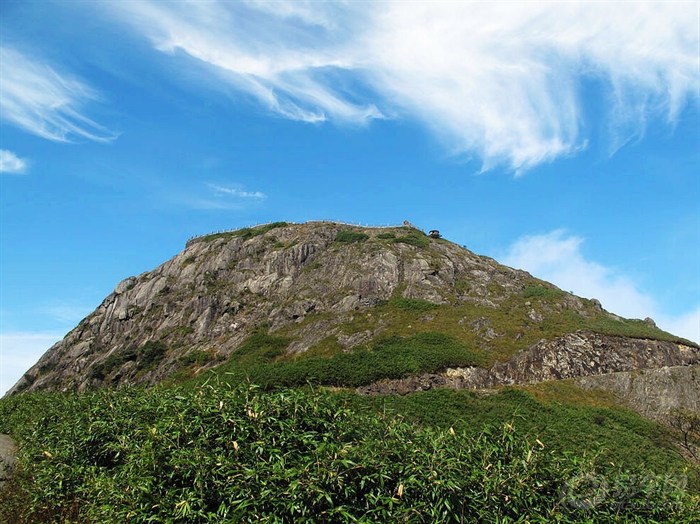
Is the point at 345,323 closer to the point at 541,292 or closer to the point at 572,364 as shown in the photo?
the point at 572,364

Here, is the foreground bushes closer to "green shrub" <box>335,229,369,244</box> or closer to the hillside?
the hillside

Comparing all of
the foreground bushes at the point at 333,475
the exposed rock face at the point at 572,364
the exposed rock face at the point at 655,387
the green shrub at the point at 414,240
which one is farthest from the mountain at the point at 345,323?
the foreground bushes at the point at 333,475

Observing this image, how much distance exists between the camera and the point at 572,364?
2712 inches

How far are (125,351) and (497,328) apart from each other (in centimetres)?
6890

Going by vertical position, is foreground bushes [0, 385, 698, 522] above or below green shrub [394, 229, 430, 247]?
below

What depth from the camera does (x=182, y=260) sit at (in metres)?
123

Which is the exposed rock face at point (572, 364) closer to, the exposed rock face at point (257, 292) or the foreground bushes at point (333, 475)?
the exposed rock face at point (257, 292)

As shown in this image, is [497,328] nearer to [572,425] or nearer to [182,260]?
[572,425]

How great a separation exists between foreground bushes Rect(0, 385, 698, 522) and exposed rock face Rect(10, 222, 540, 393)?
60.4 metres

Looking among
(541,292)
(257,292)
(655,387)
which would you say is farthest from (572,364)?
(257,292)

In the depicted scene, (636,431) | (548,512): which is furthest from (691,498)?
(636,431)

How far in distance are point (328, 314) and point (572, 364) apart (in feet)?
130

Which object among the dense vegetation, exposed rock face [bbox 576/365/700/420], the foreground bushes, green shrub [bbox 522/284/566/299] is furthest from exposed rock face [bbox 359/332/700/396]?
the foreground bushes

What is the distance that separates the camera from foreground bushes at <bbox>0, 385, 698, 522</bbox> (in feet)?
Result: 47.3
